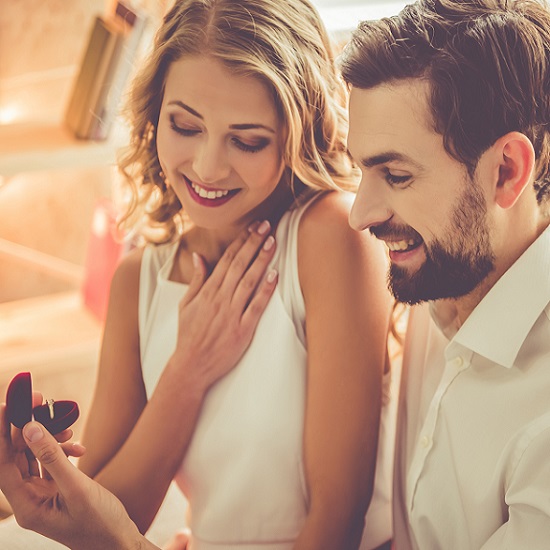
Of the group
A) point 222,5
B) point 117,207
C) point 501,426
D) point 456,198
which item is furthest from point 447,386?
point 117,207

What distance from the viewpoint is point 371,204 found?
1.12m

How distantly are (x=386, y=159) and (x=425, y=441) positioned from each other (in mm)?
399

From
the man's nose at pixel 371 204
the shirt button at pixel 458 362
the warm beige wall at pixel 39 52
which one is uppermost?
the warm beige wall at pixel 39 52

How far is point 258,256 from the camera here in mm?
1341

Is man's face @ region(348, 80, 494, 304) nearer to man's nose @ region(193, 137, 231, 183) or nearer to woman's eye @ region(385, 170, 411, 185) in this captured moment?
woman's eye @ region(385, 170, 411, 185)

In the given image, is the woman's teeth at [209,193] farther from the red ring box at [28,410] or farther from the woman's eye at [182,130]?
the red ring box at [28,410]

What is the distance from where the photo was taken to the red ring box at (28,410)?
1078 mm

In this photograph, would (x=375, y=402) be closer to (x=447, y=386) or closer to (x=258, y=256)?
(x=447, y=386)

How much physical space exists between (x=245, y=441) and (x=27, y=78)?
4.94ft

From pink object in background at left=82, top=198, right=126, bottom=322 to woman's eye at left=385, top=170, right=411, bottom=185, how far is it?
1.19m

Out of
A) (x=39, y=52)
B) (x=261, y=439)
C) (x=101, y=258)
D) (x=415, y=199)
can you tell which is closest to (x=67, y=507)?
(x=261, y=439)

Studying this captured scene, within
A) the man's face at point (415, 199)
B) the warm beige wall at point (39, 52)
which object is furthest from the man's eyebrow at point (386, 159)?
the warm beige wall at point (39, 52)

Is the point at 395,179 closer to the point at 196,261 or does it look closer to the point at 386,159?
the point at 386,159

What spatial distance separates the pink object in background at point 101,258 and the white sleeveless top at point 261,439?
939mm
